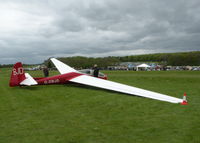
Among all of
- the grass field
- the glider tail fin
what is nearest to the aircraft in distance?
the glider tail fin

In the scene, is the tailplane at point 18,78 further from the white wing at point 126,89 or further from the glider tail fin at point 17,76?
the white wing at point 126,89

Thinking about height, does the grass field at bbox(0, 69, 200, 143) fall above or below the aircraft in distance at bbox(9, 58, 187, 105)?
below

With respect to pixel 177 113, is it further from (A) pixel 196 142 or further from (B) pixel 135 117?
(A) pixel 196 142

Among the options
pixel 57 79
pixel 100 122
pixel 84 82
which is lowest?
pixel 100 122

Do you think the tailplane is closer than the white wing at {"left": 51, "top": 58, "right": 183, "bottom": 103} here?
No

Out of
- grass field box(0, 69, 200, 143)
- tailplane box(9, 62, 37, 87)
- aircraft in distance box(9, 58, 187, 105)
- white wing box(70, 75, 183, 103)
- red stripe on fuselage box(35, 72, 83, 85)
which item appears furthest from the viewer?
red stripe on fuselage box(35, 72, 83, 85)

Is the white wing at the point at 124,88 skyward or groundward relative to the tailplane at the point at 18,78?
groundward

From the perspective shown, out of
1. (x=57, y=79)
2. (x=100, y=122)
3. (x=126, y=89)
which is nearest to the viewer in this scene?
(x=100, y=122)

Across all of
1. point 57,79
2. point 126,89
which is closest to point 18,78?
point 57,79

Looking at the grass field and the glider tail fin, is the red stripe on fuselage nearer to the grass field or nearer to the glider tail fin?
the glider tail fin

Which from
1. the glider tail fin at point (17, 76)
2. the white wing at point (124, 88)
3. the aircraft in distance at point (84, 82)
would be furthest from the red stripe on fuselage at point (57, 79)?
the glider tail fin at point (17, 76)

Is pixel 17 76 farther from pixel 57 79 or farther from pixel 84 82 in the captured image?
pixel 84 82

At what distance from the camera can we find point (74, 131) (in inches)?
193

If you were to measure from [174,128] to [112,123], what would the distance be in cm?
191
